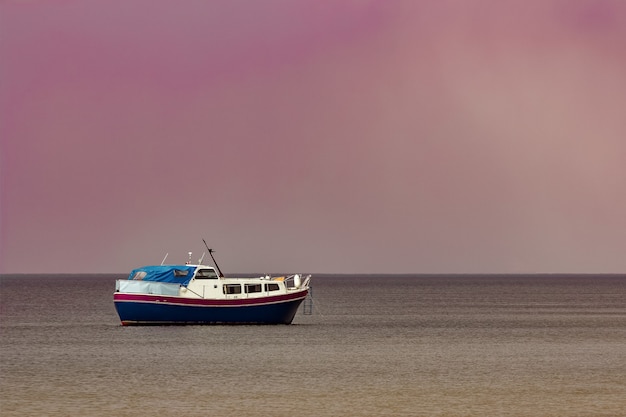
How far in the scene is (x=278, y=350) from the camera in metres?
81.7

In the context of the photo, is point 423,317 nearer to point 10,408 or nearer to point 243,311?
point 243,311

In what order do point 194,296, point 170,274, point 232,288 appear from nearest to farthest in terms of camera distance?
point 170,274
point 194,296
point 232,288

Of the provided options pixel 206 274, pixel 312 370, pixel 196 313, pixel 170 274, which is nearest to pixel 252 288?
pixel 206 274

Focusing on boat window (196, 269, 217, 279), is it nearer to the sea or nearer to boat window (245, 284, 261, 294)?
boat window (245, 284, 261, 294)

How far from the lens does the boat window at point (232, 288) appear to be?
95938 mm

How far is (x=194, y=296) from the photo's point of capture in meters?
95.6

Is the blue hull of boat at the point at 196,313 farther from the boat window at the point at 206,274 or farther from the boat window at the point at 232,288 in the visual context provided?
the boat window at the point at 206,274

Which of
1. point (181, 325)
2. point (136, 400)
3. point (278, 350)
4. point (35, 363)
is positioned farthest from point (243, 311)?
point (136, 400)

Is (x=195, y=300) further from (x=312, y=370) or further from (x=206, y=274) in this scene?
(x=312, y=370)

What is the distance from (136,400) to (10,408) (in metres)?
6.04

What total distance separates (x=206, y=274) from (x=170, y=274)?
319 centimetres

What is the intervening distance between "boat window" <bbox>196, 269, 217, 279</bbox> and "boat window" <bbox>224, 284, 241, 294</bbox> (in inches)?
55.3

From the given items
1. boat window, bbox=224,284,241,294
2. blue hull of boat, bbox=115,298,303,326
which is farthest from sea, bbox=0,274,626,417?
boat window, bbox=224,284,241,294

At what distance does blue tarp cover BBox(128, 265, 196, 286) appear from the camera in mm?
95000
